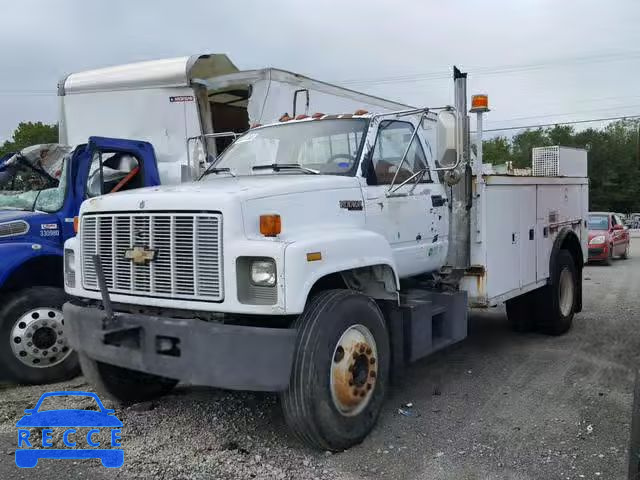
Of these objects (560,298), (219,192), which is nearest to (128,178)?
(219,192)

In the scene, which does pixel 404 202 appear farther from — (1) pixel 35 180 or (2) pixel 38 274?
(1) pixel 35 180

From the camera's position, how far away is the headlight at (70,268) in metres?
4.85

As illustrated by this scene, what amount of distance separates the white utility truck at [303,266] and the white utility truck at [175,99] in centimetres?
225

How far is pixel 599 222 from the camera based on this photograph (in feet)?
63.3

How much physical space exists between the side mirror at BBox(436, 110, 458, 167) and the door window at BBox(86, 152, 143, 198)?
3.54m

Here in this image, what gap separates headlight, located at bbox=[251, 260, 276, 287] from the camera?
3.79 metres

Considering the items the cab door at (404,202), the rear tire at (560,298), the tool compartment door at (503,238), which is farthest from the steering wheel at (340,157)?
the rear tire at (560,298)

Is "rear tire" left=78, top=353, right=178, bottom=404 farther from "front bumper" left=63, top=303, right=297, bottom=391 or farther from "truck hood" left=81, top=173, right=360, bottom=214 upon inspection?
"truck hood" left=81, top=173, right=360, bottom=214

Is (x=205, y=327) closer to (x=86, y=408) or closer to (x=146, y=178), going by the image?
(x=86, y=408)

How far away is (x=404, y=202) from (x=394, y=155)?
42cm

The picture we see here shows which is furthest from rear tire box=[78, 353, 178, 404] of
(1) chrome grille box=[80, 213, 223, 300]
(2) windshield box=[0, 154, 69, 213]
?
(2) windshield box=[0, 154, 69, 213]

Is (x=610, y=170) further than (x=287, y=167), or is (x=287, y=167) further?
(x=610, y=170)

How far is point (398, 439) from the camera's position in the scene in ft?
14.8

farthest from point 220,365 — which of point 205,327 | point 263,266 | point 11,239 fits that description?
point 11,239
